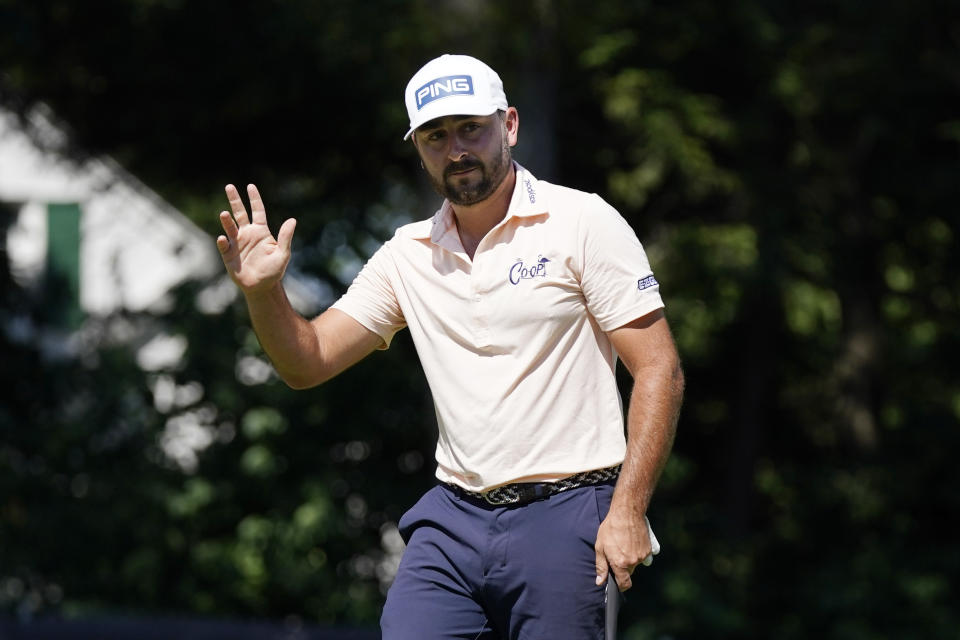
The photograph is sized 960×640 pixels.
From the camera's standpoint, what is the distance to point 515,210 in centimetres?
355

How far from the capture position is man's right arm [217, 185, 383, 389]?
11.7ft

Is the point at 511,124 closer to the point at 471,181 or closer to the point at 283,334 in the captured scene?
the point at 471,181

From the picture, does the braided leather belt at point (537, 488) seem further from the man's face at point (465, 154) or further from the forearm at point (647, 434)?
the man's face at point (465, 154)

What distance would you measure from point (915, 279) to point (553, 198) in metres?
8.71

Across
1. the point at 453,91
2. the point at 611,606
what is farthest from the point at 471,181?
the point at 611,606

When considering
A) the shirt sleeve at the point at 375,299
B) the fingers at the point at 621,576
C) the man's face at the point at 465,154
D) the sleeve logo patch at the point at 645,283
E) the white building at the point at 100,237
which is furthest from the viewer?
the white building at the point at 100,237

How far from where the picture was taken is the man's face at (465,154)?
351 cm

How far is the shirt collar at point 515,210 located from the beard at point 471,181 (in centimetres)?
6

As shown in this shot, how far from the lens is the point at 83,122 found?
1026cm

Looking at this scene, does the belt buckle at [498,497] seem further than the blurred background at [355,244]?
No

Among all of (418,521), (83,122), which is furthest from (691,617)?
(418,521)

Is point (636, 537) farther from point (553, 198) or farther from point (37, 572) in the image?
point (37, 572)

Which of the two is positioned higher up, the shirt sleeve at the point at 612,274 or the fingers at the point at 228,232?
the fingers at the point at 228,232

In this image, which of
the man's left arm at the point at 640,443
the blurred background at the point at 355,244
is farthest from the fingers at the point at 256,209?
the blurred background at the point at 355,244
